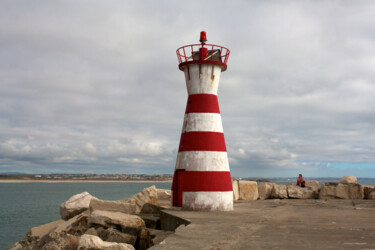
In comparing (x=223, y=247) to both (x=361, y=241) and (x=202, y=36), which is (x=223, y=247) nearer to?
(x=361, y=241)

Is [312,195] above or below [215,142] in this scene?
below

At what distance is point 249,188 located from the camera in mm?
15133

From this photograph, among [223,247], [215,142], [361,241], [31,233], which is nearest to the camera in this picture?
[223,247]

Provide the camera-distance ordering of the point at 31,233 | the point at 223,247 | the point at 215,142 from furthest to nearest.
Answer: the point at 31,233
the point at 215,142
the point at 223,247

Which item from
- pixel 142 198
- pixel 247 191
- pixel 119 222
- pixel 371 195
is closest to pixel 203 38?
pixel 119 222

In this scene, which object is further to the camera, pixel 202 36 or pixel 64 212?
pixel 64 212

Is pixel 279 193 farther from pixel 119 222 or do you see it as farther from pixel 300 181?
pixel 119 222

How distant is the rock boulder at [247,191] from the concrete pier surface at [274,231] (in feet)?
16.1

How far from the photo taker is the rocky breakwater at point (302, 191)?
14820mm

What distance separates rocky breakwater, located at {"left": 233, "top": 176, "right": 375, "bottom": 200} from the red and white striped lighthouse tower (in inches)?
166

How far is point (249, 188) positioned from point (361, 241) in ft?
29.5

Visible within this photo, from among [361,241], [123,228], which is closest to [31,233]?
[123,228]

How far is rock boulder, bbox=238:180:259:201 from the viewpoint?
1498 cm

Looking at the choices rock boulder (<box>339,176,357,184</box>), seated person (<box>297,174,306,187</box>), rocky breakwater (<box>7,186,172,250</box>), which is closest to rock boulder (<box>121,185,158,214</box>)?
rocky breakwater (<box>7,186,172,250</box>)
